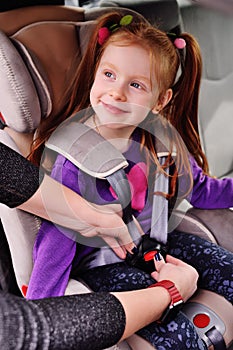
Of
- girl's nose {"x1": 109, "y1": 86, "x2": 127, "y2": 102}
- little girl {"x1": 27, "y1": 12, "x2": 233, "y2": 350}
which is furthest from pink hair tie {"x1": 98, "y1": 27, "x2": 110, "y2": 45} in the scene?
girl's nose {"x1": 109, "y1": 86, "x2": 127, "y2": 102}

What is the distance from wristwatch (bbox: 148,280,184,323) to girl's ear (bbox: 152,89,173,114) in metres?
0.42

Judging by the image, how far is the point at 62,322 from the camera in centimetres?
69

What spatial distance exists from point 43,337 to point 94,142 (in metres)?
0.61

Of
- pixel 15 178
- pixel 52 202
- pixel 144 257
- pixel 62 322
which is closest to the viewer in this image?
pixel 62 322

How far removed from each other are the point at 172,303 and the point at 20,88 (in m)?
0.52

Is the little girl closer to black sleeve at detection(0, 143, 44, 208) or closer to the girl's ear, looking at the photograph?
the girl's ear

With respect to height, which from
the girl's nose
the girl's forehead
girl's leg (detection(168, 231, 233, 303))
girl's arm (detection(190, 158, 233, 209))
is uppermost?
the girl's forehead

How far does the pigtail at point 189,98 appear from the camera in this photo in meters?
1.33

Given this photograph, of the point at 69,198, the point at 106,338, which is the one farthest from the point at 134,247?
the point at 106,338

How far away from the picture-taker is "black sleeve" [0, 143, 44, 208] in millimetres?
992

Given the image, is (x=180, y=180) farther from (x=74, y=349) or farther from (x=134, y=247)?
(x=74, y=349)

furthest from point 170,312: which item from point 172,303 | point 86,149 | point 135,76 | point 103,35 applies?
point 103,35

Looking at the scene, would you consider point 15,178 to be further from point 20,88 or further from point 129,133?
point 129,133

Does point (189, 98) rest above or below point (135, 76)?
below
